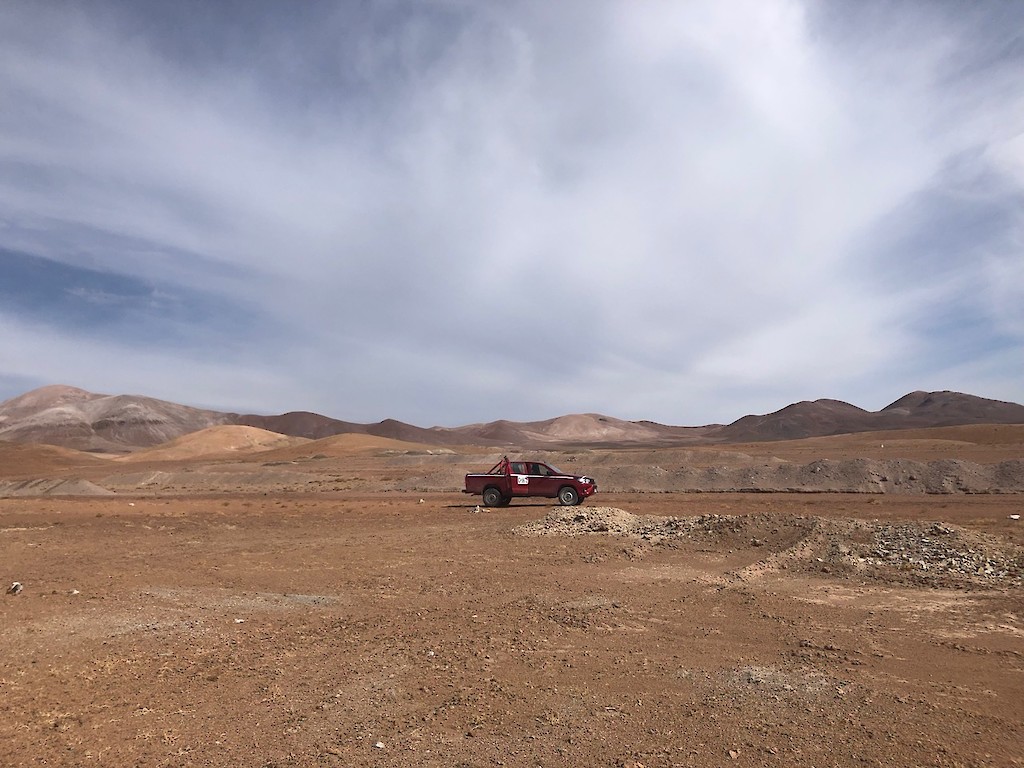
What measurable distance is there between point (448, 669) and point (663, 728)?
99.7 inches

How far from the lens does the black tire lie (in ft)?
88.1

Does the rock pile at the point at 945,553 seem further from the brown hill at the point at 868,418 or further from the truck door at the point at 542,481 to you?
the brown hill at the point at 868,418

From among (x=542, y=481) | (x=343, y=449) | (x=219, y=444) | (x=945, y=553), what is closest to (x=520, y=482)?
(x=542, y=481)

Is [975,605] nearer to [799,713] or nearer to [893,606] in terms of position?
[893,606]

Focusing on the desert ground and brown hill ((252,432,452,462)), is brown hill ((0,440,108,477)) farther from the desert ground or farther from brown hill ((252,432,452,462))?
the desert ground

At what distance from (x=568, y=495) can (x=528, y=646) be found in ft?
62.2

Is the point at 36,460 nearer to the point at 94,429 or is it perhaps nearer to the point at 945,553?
the point at 945,553

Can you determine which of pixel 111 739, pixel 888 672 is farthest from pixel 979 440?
pixel 111 739

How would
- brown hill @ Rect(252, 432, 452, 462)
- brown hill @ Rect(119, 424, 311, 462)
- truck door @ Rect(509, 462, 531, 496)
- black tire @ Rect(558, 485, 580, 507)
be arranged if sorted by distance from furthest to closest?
brown hill @ Rect(119, 424, 311, 462) → brown hill @ Rect(252, 432, 452, 462) → truck door @ Rect(509, 462, 531, 496) → black tire @ Rect(558, 485, 580, 507)

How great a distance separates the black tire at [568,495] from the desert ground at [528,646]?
6.56 metres

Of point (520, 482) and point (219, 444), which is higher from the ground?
point (219, 444)

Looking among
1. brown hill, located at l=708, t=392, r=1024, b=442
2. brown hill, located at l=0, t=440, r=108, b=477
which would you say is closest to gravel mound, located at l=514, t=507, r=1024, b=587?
brown hill, located at l=0, t=440, r=108, b=477

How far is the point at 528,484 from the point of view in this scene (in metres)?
27.7

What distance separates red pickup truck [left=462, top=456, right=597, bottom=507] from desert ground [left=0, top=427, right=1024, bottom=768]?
6651 millimetres
